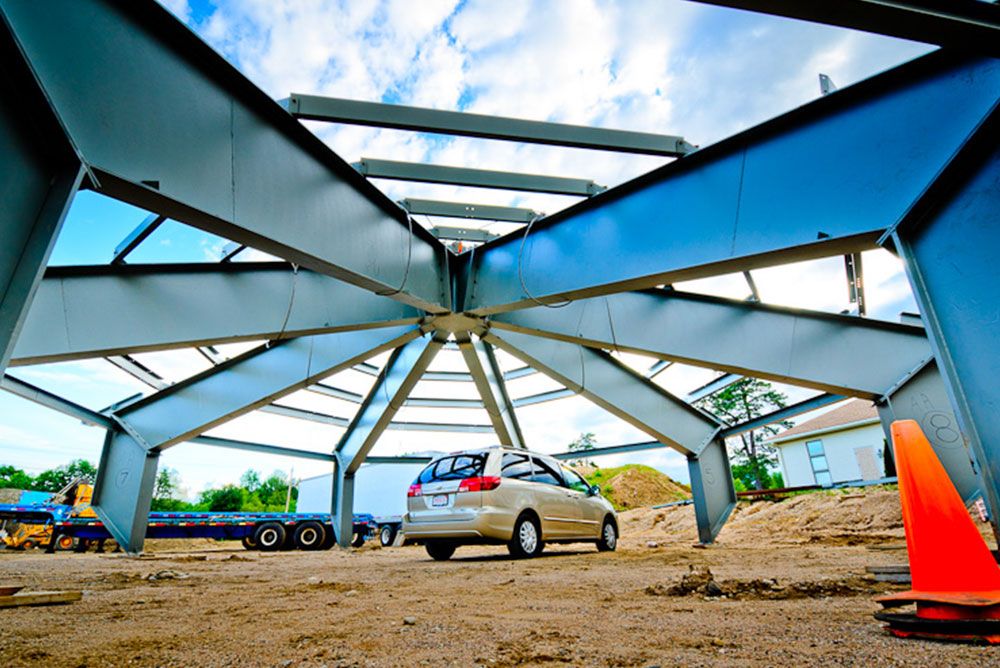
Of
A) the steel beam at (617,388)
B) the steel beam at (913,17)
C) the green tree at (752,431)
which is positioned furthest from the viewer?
the green tree at (752,431)

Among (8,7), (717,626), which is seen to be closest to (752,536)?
(717,626)

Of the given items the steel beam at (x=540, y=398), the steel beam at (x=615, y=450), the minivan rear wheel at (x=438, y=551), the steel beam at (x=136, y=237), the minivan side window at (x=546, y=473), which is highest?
the steel beam at (x=136, y=237)

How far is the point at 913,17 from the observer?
240 cm

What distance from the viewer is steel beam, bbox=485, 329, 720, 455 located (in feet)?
33.8

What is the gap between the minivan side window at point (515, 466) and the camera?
858 centimetres

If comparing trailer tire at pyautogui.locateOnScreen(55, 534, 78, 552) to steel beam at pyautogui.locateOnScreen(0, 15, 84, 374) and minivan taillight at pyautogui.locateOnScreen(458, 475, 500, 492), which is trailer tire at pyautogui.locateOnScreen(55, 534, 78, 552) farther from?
steel beam at pyautogui.locateOnScreen(0, 15, 84, 374)

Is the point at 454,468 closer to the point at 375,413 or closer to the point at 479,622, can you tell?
the point at 375,413

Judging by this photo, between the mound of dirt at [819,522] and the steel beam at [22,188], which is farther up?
the steel beam at [22,188]

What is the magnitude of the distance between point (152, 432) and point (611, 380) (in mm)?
9879

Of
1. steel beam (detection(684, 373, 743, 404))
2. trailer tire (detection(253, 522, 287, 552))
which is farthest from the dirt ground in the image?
trailer tire (detection(253, 522, 287, 552))

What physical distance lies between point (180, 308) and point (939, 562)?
8.04 m

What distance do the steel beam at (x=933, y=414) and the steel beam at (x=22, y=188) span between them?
8.88 m

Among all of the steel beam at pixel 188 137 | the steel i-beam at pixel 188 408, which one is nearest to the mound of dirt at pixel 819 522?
the steel i-beam at pixel 188 408

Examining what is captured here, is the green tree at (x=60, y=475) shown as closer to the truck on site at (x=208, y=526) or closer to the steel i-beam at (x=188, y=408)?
the truck on site at (x=208, y=526)
